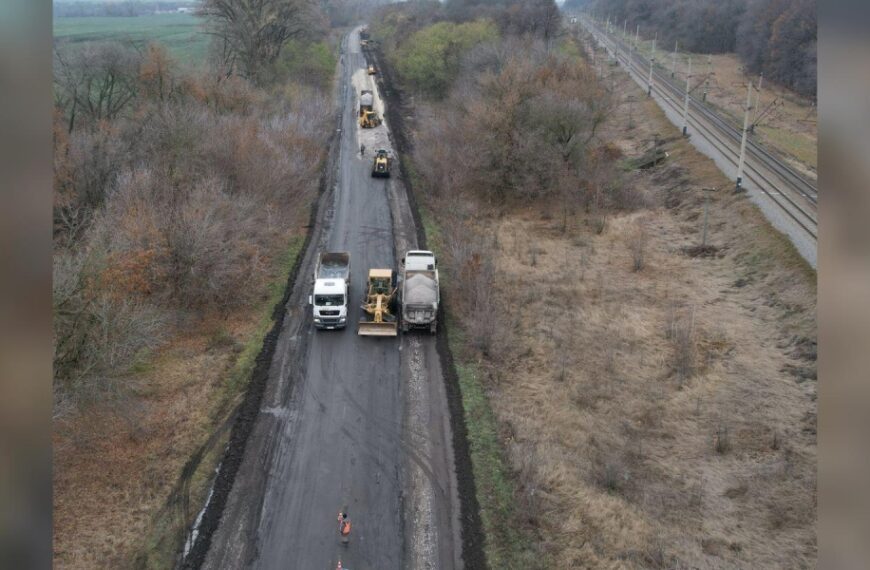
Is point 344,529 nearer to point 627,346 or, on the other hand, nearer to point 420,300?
point 420,300

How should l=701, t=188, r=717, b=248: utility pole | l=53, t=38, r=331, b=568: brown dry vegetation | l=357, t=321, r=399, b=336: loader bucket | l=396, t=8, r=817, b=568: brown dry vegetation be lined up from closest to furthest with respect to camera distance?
l=396, t=8, r=817, b=568: brown dry vegetation < l=53, t=38, r=331, b=568: brown dry vegetation < l=357, t=321, r=399, b=336: loader bucket < l=701, t=188, r=717, b=248: utility pole

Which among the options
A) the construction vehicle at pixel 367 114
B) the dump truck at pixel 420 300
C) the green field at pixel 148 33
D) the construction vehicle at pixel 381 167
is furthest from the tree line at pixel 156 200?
the green field at pixel 148 33

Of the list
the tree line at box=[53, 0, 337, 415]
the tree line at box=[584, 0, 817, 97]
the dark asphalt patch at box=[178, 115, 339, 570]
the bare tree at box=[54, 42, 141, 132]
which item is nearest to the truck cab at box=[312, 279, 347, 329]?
the dark asphalt patch at box=[178, 115, 339, 570]

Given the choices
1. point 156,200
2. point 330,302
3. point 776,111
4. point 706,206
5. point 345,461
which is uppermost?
point 776,111

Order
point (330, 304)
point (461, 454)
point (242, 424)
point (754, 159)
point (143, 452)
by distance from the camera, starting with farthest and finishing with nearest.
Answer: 1. point (754, 159)
2. point (330, 304)
3. point (242, 424)
4. point (461, 454)
5. point (143, 452)

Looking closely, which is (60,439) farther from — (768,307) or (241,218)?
(768,307)

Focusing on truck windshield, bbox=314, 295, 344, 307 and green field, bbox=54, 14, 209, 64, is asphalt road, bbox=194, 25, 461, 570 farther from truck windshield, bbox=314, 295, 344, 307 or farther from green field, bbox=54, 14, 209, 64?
green field, bbox=54, 14, 209, 64

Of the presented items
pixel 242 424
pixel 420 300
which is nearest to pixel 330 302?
pixel 420 300

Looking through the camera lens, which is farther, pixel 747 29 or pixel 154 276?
pixel 747 29
